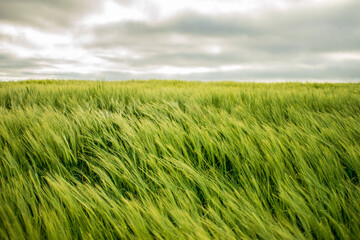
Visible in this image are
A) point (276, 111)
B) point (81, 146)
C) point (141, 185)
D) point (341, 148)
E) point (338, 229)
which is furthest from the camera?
point (276, 111)

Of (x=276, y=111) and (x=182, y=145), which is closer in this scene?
(x=182, y=145)

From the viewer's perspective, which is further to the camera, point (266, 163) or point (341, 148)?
point (341, 148)

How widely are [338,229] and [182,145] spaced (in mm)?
553

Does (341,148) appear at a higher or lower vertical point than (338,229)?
higher

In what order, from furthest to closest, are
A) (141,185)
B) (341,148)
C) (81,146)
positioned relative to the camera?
(81,146) → (341,148) → (141,185)

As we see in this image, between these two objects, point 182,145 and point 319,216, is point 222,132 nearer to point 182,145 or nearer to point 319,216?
point 182,145

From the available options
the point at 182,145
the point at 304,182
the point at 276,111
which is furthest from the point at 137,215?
the point at 276,111

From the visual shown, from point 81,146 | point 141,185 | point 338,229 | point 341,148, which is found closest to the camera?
point 338,229

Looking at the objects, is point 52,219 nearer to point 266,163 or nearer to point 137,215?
point 137,215

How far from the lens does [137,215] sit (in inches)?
17.8

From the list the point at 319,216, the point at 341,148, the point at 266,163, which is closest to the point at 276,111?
the point at 341,148

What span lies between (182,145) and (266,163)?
344 mm

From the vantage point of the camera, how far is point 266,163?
27.4 inches

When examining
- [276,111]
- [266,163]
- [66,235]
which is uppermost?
[276,111]
